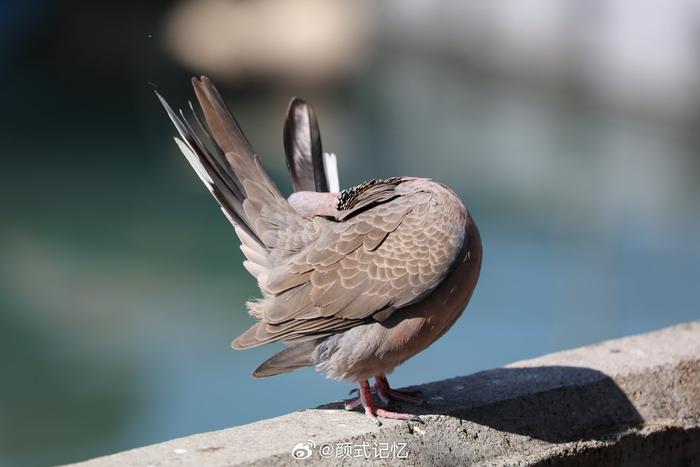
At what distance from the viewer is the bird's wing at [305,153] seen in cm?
318

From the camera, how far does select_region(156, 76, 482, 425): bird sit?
260 cm

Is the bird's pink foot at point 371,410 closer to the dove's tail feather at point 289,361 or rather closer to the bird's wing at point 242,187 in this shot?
the dove's tail feather at point 289,361

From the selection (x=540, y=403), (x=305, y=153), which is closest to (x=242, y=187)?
(x=305, y=153)

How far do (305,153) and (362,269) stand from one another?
2.32 ft

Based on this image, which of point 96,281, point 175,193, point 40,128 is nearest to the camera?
point 96,281

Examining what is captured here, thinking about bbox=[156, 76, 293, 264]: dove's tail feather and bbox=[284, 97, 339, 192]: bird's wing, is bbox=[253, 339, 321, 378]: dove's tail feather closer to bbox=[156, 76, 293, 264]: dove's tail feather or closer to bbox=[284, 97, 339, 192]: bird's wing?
bbox=[156, 76, 293, 264]: dove's tail feather

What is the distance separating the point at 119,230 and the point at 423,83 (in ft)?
25.4

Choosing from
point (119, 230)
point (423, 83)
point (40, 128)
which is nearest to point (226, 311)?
point (119, 230)

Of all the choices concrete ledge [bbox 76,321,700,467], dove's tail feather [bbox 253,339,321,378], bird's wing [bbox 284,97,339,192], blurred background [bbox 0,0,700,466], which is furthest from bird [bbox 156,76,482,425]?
blurred background [bbox 0,0,700,466]

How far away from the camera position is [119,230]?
10.9 m

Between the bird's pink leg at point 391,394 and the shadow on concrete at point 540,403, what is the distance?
33mm

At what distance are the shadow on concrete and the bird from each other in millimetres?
142

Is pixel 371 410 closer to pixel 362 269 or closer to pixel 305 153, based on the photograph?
pixel 362 269

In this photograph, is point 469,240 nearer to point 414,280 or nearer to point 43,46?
point 414,280
